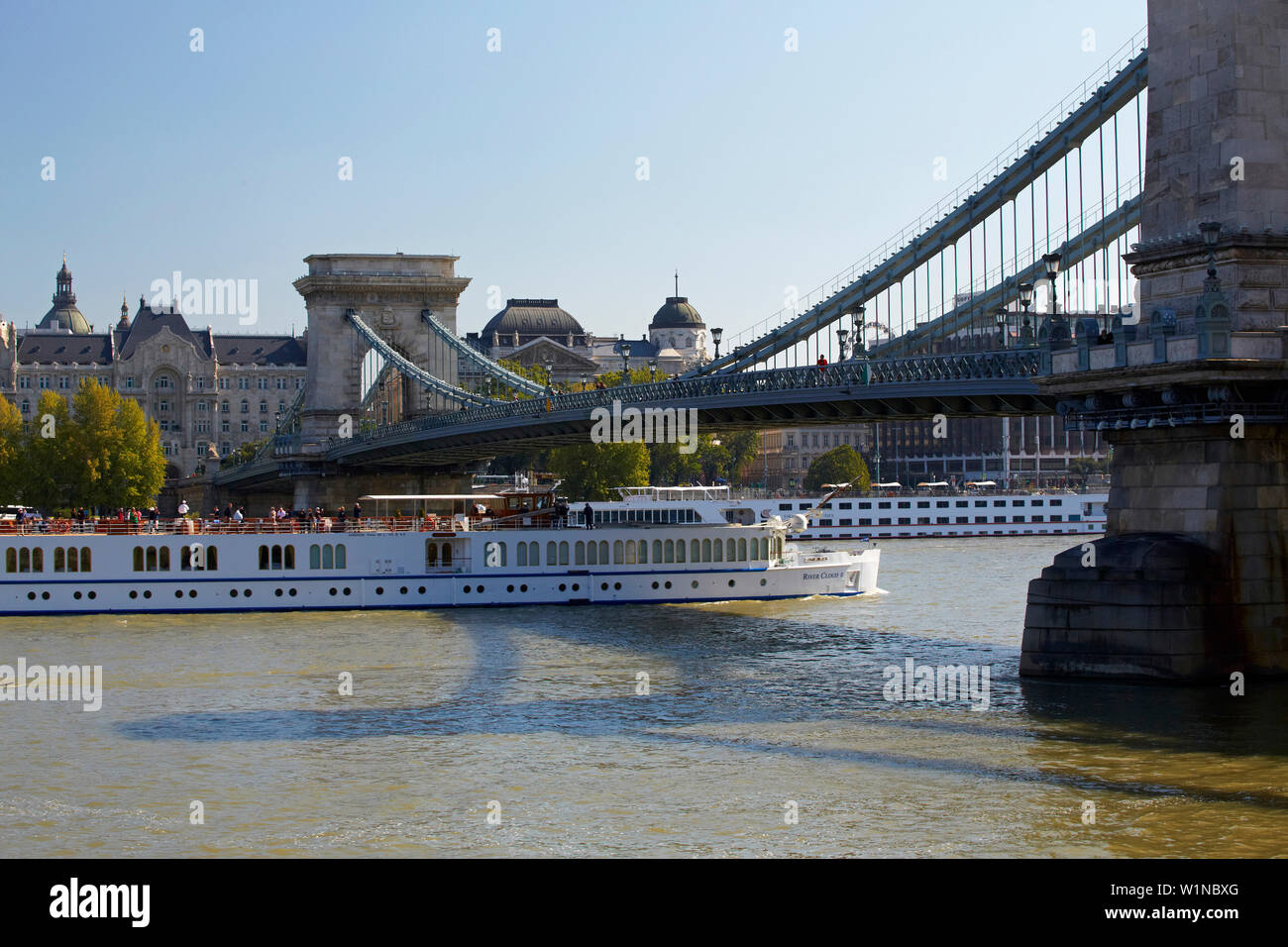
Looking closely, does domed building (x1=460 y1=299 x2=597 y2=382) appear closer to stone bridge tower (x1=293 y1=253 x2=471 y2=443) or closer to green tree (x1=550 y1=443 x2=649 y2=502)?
green tree (x1=550 y1=443 x2=649 y2=502)

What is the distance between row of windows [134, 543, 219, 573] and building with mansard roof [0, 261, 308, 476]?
99.1 metres

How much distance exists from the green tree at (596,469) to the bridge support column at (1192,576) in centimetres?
6852

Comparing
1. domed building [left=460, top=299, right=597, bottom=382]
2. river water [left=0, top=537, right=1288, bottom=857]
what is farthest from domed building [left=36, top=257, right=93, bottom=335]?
river water [left=0, top=537, right=1288, bottom=857]

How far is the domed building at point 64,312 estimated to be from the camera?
527ft

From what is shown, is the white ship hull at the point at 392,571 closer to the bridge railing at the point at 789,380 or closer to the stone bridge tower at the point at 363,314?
the bridge railing at the point at 789,380

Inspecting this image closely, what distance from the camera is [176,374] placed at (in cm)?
14888

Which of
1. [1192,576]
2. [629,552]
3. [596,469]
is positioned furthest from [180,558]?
[596,469]

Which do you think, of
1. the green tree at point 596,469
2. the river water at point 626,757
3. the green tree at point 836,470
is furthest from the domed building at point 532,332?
the river water at point 626,757

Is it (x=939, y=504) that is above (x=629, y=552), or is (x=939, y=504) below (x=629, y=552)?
above

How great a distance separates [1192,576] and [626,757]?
9.51 metres

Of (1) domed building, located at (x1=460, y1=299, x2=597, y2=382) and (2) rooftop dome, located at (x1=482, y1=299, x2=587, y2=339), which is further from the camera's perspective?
(2) rooftop dome, located at (x1=482, y1=299, x2=587, y2=339)

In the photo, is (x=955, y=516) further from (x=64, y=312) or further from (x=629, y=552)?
(x=64, y=312)

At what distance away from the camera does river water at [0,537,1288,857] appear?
1875cm

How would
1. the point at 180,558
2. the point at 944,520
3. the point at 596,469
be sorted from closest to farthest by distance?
the point at 180,558 → the point at 596,469 → the point at 944,520
